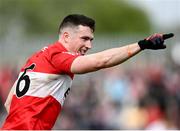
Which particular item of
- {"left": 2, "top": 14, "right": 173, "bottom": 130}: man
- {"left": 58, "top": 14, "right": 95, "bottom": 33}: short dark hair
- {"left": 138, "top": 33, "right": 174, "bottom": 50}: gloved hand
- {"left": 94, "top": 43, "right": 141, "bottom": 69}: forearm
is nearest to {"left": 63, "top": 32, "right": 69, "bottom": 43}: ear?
{"left": 2, "top": 14, "right": 173, "bottom": 130}: man

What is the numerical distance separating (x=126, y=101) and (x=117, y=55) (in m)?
10.0

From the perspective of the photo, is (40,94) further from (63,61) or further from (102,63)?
(102,63)

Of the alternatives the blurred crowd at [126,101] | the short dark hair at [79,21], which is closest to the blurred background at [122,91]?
the blurred crowd at [126,101]

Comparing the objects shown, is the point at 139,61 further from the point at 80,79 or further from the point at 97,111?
the point at 97,111

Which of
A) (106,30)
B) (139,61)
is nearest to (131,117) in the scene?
(139,61)

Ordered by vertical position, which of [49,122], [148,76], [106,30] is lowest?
[106,30]

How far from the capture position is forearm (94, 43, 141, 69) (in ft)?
25.4

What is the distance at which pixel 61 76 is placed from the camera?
8523 mm

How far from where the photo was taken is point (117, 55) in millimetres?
7801

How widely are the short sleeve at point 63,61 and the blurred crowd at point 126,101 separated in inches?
300

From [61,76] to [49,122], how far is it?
0.51 m

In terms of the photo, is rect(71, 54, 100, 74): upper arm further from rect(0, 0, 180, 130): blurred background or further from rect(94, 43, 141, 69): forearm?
rect(0, 0, 180, 130): blurred background

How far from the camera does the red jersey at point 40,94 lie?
8.50m

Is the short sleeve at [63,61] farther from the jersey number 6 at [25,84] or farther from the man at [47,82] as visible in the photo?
the jersey number 6 at [25,84]
